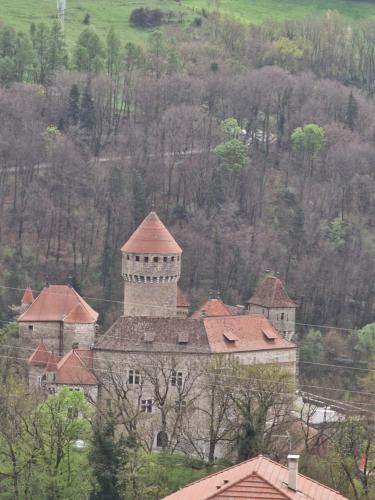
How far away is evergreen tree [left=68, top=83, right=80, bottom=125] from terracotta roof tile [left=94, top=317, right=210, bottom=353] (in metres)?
45.5

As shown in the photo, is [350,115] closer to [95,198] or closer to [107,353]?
[95,198]

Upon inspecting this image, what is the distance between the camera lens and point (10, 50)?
150750 mm

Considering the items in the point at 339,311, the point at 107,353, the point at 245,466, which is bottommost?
the point at 339,311

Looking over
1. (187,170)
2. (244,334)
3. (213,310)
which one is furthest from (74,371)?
(187,170)

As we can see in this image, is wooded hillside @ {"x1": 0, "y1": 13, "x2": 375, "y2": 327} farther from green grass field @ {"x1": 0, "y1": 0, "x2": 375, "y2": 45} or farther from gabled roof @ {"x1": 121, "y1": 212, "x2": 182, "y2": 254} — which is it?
gabled roof @ {"x1": 121, "y1": 212, "x2": 182, "y2": 254}

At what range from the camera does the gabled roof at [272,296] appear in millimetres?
108562

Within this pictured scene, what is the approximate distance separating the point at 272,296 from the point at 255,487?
4725 cm

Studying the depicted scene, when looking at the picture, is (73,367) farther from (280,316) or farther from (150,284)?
(280,316)

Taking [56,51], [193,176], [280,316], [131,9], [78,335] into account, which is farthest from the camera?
[131,9]

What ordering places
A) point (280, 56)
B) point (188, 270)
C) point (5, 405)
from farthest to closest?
point (280, 56) < point (188, 270) < point (5, 405)

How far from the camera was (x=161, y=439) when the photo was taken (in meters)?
96.8

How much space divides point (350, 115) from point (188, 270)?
87.6ft

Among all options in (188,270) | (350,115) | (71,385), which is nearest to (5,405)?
(71,385)

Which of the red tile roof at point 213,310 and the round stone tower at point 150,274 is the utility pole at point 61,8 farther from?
the red tile roof at point 213,310
